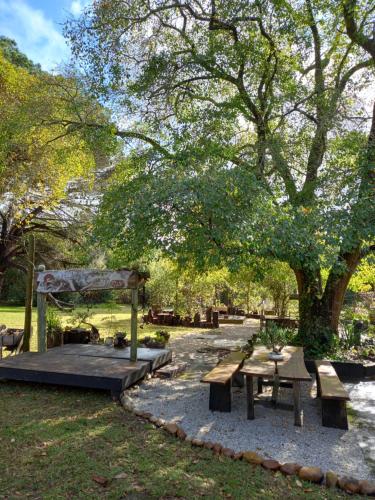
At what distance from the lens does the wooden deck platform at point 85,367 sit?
533 cm

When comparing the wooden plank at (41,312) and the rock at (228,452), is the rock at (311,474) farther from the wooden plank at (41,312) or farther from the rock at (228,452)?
the wooden plank at (41,312)

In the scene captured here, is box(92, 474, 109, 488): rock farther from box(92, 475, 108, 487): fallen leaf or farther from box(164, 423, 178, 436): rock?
box(164, 423, 178, 436): rock

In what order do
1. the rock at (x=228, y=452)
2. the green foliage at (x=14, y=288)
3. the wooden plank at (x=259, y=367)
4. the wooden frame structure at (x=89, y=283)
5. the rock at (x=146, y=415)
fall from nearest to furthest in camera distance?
1. the rock at (x=228, y=452)
2. the wooden plank at (x=259, y=367)
3. the rock at (x=146, y=415)
4. the wooden frame structure at (x=89, y=283)
5. the green foliage at (x=14, y=288)

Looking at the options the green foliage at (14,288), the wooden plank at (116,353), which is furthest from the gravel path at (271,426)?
the green foliage at (14,288)

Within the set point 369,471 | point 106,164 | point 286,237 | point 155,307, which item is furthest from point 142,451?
point 155,307

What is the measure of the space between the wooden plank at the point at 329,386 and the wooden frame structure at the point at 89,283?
291 centimetres

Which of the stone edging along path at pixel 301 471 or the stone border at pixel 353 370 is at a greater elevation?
the stone border at pixel 353 370

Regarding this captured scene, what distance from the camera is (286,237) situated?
545cm

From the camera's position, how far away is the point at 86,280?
6359 mm

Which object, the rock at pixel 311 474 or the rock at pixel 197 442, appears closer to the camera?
the rock at pixel 311 474

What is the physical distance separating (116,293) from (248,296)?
911 centimetres

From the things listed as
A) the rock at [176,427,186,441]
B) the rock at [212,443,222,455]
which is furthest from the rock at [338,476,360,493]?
the rock at [176,427,186,441]

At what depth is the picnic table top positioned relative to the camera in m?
4.23

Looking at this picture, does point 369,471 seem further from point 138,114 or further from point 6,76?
point 6,76
